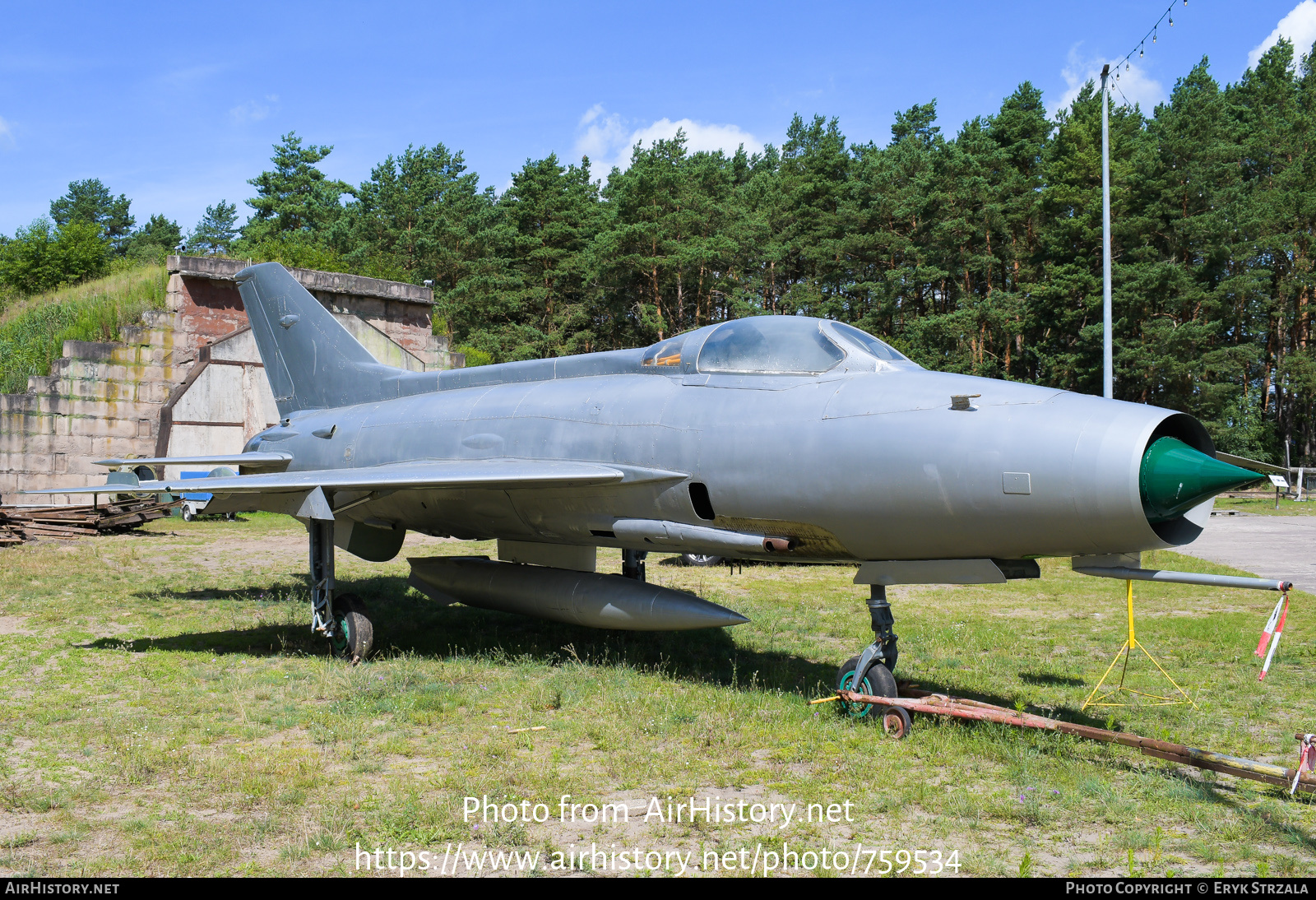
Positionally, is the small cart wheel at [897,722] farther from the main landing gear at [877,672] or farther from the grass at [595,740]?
the grass at [595,740]

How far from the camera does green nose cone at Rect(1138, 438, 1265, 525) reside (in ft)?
15.7

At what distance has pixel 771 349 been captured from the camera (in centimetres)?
693

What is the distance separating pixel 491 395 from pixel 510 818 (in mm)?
5195

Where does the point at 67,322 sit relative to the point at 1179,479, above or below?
above

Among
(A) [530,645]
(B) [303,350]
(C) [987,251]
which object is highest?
(C) [987,251]

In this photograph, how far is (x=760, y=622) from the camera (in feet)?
34.1

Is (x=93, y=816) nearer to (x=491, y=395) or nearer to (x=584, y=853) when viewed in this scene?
(x=584, y=853)

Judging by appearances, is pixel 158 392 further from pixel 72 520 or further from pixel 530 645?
pixel 530 645

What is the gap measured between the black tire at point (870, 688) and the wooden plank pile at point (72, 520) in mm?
16951

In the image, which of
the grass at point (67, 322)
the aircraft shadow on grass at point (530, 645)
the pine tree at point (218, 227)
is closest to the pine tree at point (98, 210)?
the pine tree at point (218, 227)

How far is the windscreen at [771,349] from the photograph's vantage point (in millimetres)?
6742

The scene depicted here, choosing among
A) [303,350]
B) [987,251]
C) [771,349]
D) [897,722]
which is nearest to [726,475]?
[771,349]

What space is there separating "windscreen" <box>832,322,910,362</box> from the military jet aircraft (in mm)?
34

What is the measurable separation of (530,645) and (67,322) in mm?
21055
